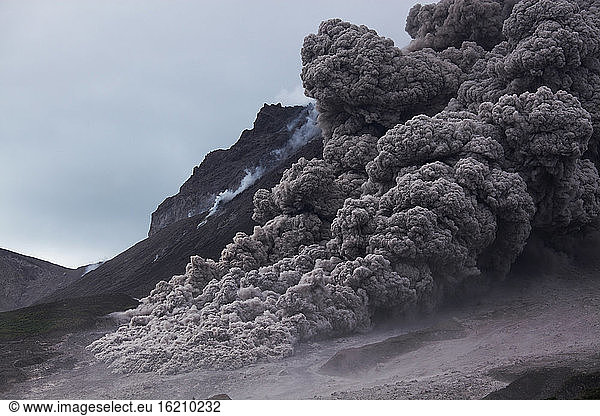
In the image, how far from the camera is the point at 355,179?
25.0 meters

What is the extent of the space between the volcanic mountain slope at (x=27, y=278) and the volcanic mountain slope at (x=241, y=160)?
9.15 m

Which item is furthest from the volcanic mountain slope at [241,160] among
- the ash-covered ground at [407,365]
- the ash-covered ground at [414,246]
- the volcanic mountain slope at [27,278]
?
the ash-covered ground at [407,365]

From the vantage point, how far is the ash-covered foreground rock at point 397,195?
1850cm

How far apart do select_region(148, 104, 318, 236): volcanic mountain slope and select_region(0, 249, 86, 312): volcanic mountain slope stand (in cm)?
915

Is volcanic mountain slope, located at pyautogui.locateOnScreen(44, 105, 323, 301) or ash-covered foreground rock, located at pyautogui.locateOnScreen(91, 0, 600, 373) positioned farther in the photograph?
volcanic mountain slope, located at pyautogui.locateOnScreen(44, 105, 323, 301)

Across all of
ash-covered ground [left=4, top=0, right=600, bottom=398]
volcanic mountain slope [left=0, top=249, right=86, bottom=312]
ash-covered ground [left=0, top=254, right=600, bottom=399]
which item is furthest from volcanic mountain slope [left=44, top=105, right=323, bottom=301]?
ash-covered ground [left=0, top=254, right=600, bottom=399]

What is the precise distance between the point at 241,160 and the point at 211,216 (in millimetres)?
17511

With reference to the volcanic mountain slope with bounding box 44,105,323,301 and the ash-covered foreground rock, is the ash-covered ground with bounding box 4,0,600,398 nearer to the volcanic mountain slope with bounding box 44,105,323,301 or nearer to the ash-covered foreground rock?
the ash-covered foreground rock

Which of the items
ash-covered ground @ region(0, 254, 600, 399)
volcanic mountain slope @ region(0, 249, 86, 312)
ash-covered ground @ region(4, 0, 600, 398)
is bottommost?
ash-covered ground @ region(0, 254, 600, 399)

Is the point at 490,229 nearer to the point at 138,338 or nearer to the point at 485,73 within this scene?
the point at 485,73

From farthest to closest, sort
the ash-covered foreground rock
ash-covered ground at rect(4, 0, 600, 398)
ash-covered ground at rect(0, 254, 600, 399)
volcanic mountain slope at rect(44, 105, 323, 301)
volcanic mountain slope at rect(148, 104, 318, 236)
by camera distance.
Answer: volcanic mountain slope at rect(148, 104, 318, 236), volcanic mountain slope at rect(44, 105, 323, 301), the ash-covered foreground rock, ash-covered ground at rect(4, 0, 600, 398), ash-covered ground at rect(0, 254, 600, 399)

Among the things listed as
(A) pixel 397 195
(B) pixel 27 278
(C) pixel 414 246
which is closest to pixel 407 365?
(C) pixel 414 246

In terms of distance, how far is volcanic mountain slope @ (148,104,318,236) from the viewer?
5909 centimetres

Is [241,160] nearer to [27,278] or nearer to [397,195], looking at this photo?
[27,278]
